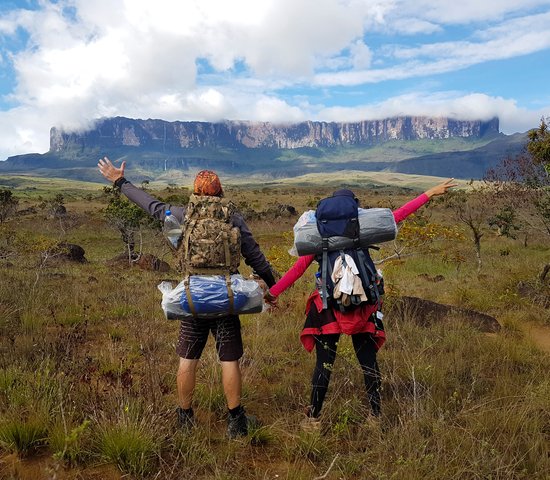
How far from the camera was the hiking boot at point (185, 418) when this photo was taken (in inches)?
125

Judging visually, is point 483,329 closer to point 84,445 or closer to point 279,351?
point 279,351

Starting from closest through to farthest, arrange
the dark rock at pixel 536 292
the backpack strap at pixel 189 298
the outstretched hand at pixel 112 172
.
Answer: the backpack strap at pixel 189 298 < the outstretched hand at pixel 112 172 < the dark rock at pixel 536 292

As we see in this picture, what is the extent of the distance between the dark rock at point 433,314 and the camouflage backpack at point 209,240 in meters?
3.93

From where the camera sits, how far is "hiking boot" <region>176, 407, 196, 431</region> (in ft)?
10.4

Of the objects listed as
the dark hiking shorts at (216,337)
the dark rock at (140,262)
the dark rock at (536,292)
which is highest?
the dark hiking shorts at (216,337)

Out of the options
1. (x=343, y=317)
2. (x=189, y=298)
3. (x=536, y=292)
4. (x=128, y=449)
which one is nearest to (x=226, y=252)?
(x=189, y=298)

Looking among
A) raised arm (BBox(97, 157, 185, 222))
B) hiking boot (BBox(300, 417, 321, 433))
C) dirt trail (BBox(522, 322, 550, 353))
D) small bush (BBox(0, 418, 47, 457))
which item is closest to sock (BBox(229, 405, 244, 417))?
hiking boot (BBox(300, 417, 321, 433))

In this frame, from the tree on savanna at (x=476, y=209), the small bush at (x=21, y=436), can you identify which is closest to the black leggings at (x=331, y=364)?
the small bush at (x=21, y=436)

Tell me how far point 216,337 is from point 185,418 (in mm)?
625

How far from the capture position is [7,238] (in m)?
13.9

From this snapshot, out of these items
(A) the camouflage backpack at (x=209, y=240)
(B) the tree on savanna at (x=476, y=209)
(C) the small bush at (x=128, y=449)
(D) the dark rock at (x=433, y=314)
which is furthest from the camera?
(B) the tree on savanna at (x=476, y=209)

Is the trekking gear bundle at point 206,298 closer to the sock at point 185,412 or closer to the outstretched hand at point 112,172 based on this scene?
the sock at point 185,412

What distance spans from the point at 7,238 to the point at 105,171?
12.4m

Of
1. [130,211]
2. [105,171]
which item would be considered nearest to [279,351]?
[105,171]
